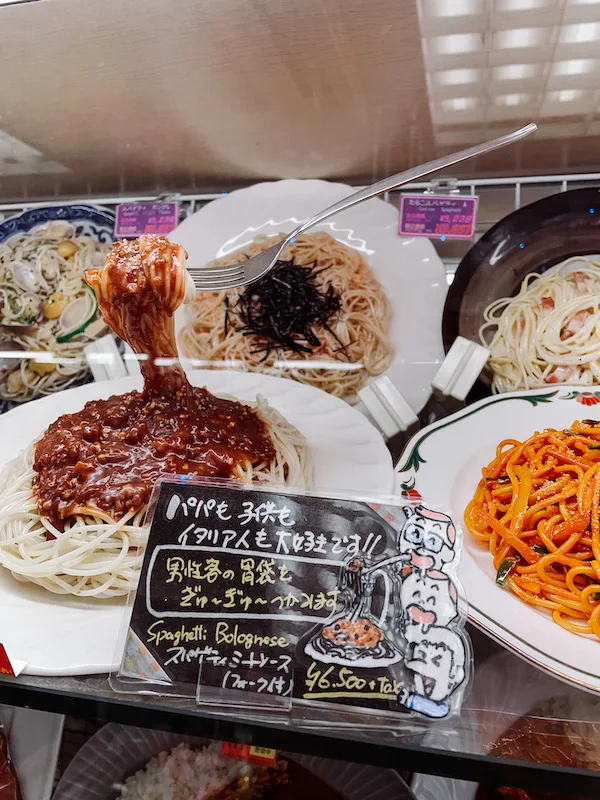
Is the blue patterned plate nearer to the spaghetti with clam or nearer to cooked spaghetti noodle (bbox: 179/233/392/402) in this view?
the spaghetti with clam

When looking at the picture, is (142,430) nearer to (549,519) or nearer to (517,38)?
(549,519)

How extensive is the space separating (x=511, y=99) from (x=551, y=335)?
529mm

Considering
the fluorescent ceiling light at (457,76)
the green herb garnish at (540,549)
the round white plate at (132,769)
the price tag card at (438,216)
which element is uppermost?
the fluorescent ceiling light at (457,76)

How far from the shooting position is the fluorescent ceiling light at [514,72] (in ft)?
4.74

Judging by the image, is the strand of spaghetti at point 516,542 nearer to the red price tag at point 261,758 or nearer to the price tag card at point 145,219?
the red price tag at point 261,758

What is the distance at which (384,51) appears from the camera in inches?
57.8

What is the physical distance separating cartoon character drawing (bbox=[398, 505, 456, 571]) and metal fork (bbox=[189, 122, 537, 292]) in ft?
2.27

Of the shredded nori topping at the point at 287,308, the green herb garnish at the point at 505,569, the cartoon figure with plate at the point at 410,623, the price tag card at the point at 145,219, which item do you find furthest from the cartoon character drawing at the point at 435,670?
the price tag card at the point at 145,219

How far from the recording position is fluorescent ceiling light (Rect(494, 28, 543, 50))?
1.41m

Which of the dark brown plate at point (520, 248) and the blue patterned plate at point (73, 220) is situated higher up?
the blue patterned plate at point (73, 220)

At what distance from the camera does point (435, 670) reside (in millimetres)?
958

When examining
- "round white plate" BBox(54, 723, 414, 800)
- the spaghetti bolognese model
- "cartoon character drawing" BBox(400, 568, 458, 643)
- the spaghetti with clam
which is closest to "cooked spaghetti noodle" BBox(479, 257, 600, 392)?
the spaghetti bolognese model

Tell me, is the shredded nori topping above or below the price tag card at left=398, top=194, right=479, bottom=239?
below

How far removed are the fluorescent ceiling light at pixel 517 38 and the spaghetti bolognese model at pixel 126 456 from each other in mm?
815
